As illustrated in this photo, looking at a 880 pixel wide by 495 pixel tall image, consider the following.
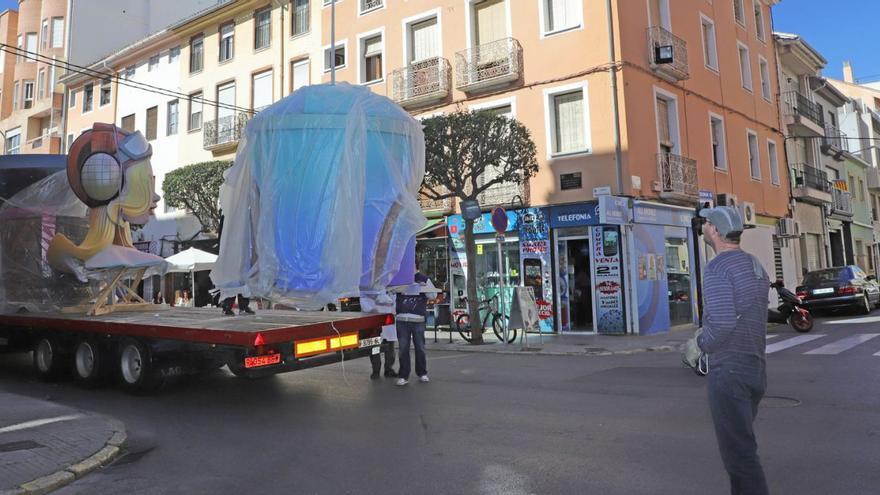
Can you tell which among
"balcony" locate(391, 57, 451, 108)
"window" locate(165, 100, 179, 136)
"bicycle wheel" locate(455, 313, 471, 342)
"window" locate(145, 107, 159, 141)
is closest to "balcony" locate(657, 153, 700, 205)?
"bicycle wheel" locate(455, 313, 471, 342)

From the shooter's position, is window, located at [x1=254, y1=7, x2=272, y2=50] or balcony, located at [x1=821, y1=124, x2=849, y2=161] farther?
balcony, located at [x1=821, y1=124, x2=849, y2=161]

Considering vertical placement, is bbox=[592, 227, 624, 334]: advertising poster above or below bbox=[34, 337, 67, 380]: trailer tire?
above

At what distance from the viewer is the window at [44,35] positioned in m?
36.6

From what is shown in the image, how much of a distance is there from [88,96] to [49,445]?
32.2 m

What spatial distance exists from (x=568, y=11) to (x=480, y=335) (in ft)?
30.2

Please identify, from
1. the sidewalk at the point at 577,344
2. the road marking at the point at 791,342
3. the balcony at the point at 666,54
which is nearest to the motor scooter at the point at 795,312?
the road marking at the point at 791,342

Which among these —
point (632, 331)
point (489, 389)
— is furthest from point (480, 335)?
point (489, 389)

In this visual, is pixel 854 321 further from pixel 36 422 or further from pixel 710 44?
pixel 36 422

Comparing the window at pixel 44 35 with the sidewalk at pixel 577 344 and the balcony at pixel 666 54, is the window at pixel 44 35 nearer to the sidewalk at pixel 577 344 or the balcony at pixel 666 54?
the sidewalk at pixel 577 344

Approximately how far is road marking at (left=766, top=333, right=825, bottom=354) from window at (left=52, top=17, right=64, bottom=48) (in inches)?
1585

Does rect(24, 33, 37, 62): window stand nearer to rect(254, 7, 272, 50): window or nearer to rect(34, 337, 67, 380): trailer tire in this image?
rect(254, 7, 272, 50): window

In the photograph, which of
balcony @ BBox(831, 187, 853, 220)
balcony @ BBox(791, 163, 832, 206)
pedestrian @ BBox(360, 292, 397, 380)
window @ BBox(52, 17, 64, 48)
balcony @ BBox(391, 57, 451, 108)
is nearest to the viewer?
pedestrian @ BBox(360, 292, 397, 380)

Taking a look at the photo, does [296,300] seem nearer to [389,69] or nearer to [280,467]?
[280,467]

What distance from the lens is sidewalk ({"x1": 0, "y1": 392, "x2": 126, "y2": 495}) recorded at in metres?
4.65
